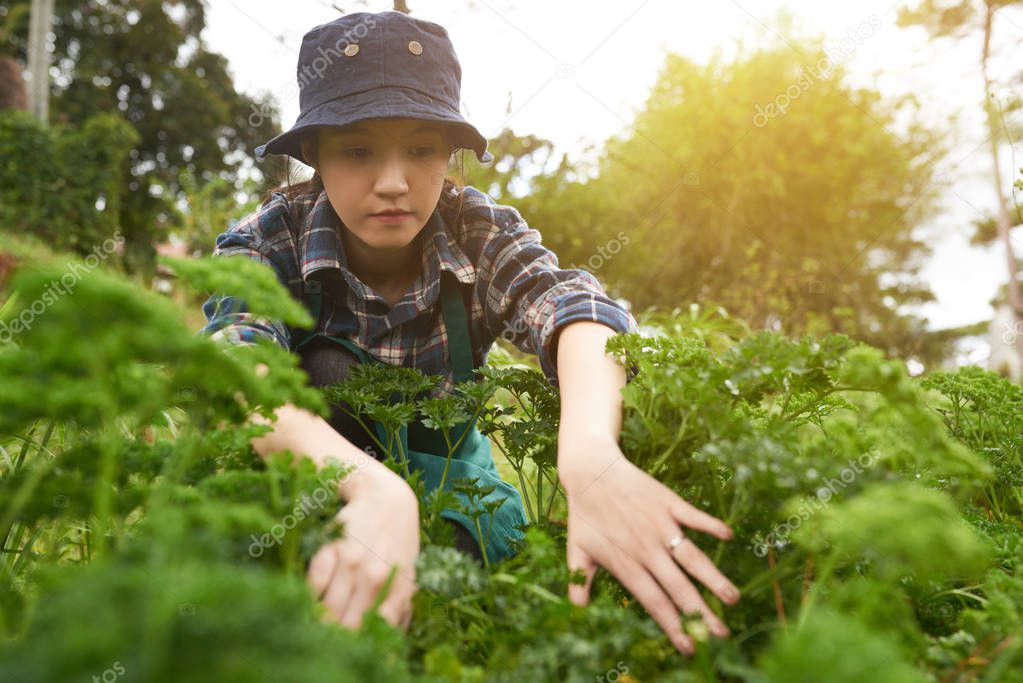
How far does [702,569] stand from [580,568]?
209 millimetres

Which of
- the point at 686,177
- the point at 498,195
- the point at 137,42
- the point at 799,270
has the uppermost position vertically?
the point at 137,42

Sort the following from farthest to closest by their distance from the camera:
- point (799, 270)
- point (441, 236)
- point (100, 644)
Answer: point (799, 270)
point (441, 236)
point (100, 644)

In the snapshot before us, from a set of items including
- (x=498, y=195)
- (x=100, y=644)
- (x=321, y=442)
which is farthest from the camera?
(x=498, y=195)

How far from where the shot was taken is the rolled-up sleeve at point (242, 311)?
5.15 ft

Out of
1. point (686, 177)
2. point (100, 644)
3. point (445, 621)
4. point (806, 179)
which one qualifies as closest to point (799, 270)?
point (806, 179)

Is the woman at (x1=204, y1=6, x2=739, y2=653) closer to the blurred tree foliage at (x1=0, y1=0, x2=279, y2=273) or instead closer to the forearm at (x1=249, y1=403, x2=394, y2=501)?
the forearm at (x1=249, y1=403, x2=394, y2=501)

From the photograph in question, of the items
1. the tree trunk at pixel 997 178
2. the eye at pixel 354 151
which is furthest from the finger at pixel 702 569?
the tree trunk at pixel 997 178

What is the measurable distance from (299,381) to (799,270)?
7682 mm

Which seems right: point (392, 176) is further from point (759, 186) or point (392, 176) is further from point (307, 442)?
point (759, 186)

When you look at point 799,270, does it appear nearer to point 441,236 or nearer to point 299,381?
point 441,236

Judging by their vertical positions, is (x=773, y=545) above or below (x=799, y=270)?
below

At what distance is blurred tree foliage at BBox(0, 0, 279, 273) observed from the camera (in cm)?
1742

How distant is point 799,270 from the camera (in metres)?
7.79

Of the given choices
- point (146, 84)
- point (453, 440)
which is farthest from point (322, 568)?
point (146, 84)
